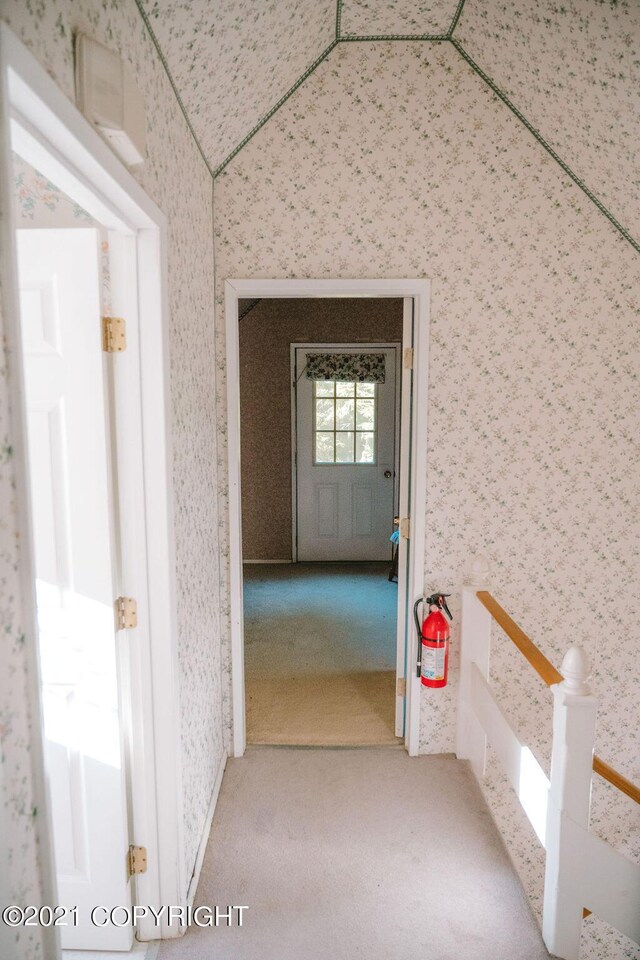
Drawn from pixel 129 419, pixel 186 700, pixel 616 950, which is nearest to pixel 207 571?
pixel 186 700

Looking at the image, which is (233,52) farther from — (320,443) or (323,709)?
(320,443)

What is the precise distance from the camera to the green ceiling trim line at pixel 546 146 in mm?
Answer: 2305

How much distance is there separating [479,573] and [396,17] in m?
2.20

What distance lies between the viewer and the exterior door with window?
17.9 ft

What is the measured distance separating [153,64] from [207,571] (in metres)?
1.64

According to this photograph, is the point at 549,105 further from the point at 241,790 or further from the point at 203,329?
the point at 241,790

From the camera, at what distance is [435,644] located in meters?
2.46

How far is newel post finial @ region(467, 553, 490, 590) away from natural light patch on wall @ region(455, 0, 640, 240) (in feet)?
4.93

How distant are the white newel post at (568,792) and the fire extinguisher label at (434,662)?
0.83 m

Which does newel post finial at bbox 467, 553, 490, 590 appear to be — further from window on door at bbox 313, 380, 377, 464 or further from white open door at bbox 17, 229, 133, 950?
window on door at bbox 313, 380, 377, 464

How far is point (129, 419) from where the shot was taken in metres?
1.54

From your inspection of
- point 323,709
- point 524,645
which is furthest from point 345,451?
point 524,645

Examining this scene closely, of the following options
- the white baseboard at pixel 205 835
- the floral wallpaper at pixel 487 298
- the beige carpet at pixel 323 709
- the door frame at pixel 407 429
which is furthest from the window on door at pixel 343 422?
the white baseboard at pixel 205 835

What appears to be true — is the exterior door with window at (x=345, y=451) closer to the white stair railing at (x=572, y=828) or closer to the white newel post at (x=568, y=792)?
the white stair railing at (x=572, y=828)
